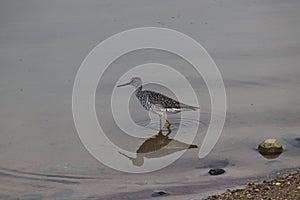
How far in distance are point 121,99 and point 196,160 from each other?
2.69m

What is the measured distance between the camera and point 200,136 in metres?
9.09

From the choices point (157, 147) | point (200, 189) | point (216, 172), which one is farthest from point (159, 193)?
point (157, 147)

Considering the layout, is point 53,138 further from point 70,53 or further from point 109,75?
point 70,53

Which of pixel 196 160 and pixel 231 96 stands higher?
pixel 231 96

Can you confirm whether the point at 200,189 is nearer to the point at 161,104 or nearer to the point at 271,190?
the point at 271,190

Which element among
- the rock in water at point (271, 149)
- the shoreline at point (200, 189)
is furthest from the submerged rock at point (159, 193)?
the rock in water at point (271, 149)

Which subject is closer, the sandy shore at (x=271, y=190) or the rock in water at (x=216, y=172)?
the sandy shore at (x=271, y=190)

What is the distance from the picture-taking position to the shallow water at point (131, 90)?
7.75m

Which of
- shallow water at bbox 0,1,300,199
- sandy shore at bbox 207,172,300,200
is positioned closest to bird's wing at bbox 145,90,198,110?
shallow water at bbox 0,1,300,199

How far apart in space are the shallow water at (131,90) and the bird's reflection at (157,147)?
5.5 inches

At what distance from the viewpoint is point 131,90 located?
11109 mm

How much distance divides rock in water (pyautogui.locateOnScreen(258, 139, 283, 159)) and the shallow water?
9cm

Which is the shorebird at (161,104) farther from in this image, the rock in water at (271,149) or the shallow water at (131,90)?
the rock in water at (271,149)

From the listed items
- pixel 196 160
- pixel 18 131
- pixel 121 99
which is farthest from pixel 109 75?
pixel 196 160
